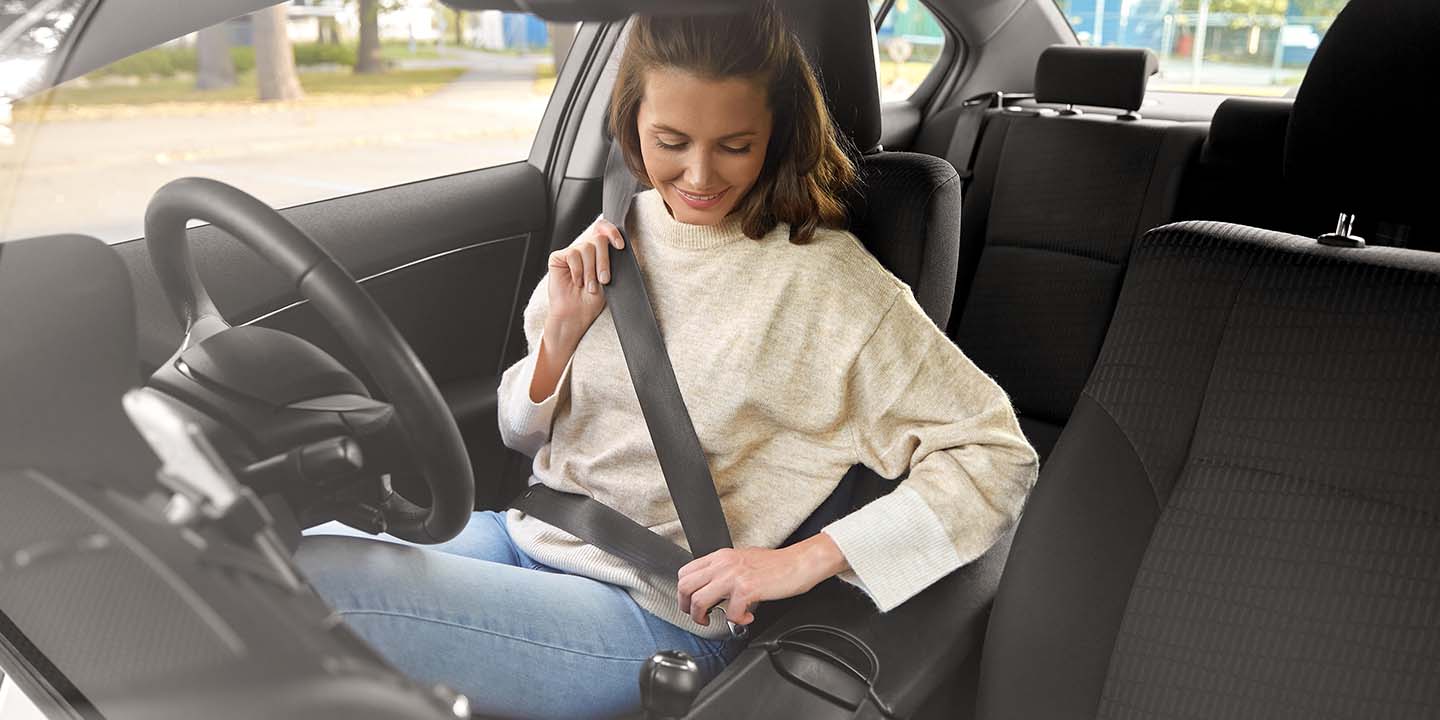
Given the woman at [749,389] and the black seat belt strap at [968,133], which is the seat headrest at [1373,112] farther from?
the black seat belt strap at [968,133]

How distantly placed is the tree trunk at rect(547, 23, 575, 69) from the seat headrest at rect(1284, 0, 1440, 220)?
0.75 metres

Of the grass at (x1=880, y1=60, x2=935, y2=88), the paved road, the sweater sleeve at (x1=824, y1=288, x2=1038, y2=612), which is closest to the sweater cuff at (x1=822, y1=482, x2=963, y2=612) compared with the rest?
the sweater sleeve at (x1=824, y1=288, x2=1038, y2=612)

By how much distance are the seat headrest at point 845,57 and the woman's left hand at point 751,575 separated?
37cm

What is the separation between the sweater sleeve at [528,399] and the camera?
31.4 inches

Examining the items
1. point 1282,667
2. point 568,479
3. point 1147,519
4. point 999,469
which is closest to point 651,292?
point 568,479

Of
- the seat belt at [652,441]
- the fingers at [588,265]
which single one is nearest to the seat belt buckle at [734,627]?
the seat belt at [652,441]

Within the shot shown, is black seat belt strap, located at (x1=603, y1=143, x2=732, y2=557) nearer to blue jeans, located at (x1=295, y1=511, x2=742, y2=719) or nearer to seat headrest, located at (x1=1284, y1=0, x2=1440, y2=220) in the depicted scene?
blue jeans, located at (x1=295, y1=511, x2=742, y2=719)

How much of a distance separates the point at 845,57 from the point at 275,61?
1.98ft

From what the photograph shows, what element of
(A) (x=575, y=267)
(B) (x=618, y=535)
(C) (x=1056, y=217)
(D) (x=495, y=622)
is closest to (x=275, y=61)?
(D) (x=495, y=622)

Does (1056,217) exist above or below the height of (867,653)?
above

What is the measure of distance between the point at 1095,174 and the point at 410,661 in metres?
1.51

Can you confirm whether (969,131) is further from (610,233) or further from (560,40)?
(560,40)

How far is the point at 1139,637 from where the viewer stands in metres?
1.03

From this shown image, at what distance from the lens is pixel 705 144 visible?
981 mm
